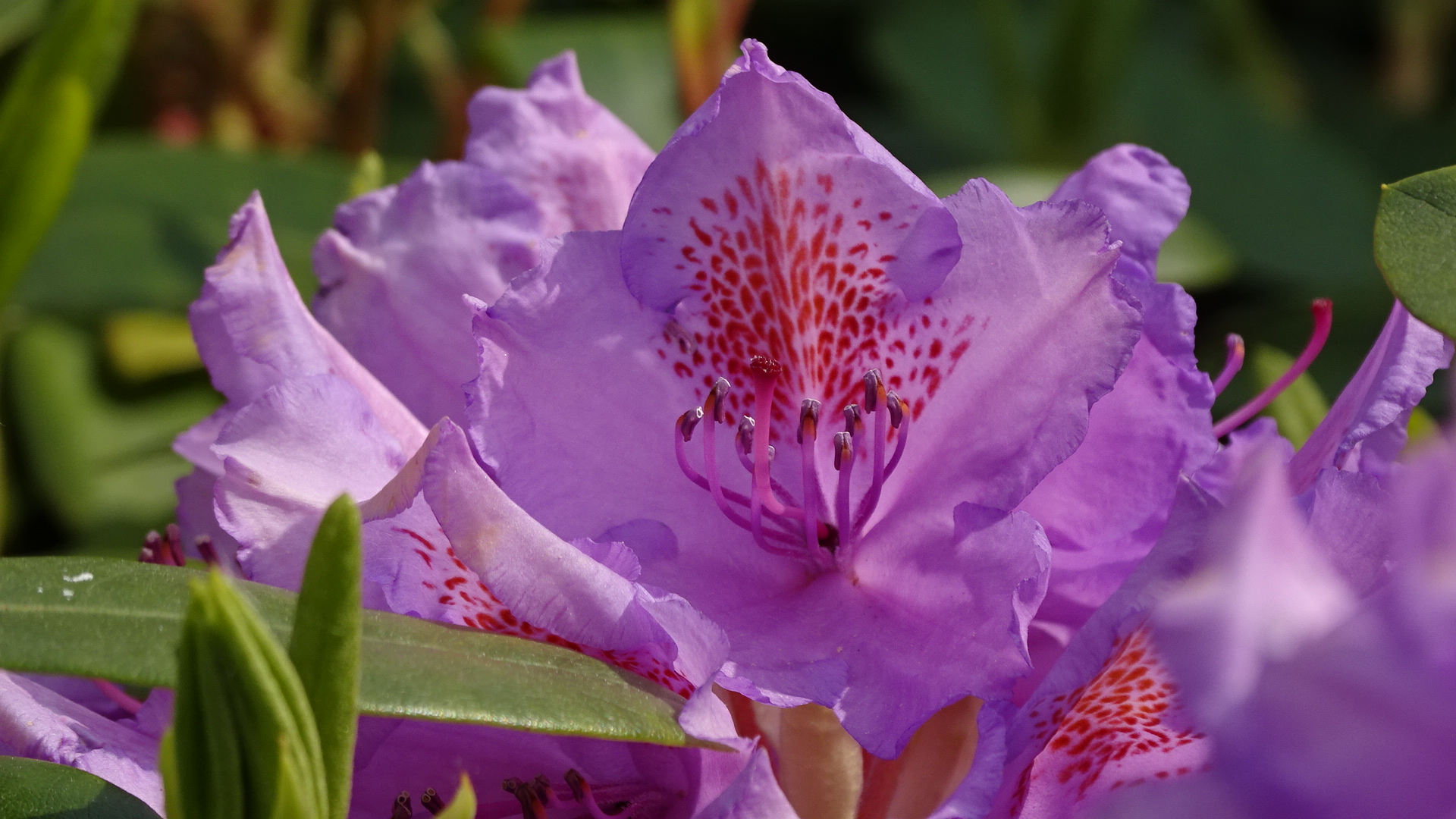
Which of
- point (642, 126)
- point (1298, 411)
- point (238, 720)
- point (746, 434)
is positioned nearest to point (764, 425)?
point (746, 434)

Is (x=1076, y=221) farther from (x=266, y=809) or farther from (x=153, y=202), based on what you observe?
(x=153, y=202)

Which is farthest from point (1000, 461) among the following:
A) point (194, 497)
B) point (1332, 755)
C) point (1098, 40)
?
point (1098, 40)

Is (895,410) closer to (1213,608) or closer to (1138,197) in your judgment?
(1138,197)

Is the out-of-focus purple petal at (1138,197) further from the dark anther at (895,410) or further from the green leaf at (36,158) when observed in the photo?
the green leaf at (36,158)

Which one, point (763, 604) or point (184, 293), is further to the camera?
point (184, 293)

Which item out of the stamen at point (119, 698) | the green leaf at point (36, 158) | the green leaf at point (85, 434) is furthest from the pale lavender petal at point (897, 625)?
the green leaf at point (85, 434)

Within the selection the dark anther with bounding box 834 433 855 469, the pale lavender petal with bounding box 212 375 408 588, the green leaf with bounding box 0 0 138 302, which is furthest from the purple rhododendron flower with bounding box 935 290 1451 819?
the green leaf with bounding box 0 0 138 302
